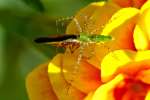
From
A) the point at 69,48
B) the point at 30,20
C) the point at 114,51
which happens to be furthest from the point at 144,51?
the point at 30,20

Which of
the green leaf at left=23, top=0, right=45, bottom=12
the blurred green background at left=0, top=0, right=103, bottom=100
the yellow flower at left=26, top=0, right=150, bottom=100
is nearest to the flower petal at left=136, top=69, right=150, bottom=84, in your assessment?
the yellow flower at left=26, top=0, right=150, bottom=100

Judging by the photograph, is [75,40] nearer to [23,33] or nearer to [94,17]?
[94,17]

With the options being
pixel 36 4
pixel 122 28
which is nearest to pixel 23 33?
pixel 36 4

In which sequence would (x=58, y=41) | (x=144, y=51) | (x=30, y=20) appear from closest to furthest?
(x=144, y=51) → (x=58, y=41) → (x=30, y=20)

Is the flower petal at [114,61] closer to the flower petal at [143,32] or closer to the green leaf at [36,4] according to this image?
the flower petal at [143,32]

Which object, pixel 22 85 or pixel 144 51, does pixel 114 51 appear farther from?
pixel 22 85
